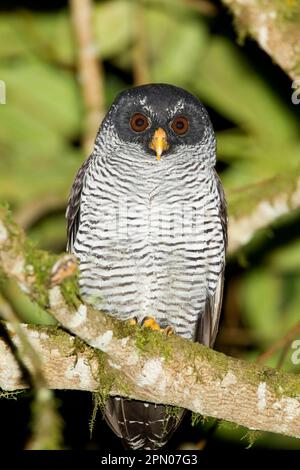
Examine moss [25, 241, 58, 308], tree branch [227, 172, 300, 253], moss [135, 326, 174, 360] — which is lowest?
moss [25, 241, 58, 308]

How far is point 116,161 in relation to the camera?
554 cm

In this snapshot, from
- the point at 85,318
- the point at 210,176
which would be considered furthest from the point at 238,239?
the point at 85,318

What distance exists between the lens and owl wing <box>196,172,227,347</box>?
5.73 m

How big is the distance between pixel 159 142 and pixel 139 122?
248 mm

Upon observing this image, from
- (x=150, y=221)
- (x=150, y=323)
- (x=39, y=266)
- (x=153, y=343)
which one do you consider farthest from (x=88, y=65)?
(x=39, y=266)

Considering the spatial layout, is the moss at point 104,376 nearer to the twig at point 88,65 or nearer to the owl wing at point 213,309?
the owl wing at point 213,309

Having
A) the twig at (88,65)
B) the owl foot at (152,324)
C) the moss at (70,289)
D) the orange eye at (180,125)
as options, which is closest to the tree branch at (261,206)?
the orange eye at (180,125)

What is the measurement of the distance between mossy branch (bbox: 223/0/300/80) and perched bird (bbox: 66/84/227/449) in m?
0.63

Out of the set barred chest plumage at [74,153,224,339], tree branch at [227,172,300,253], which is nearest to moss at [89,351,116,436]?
barred chest plumage at [74,153,224,339]

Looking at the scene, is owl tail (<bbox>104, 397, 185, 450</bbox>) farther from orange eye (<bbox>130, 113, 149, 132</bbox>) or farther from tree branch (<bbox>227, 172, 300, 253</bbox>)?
orange eye (<bbox>130, 113, 149, 132</bbox>)

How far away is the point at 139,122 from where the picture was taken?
18.3ft

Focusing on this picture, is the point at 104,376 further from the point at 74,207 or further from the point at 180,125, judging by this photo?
the point at 180,125

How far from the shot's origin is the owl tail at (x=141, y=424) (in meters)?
5.66

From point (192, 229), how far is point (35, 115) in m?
2.62
